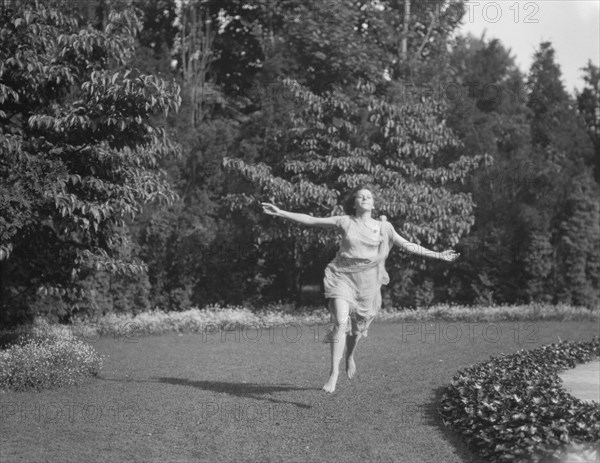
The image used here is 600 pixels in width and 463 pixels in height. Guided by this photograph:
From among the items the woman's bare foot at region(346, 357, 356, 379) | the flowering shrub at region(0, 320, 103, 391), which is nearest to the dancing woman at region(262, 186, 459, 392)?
the woman's bare foot at region(346, 357, 356, 379)

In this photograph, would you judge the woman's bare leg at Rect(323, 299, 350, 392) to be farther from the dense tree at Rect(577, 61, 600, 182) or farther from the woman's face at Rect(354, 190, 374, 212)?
the dense tree at Rect(577, 61, 600, 182)

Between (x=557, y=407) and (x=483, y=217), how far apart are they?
16042 mm

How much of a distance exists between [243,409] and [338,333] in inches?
50.6

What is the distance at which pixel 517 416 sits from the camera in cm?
682

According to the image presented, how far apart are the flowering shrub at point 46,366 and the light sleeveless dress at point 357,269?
12.1 ft

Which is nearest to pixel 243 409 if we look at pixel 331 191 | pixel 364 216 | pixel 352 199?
pixel 364 216

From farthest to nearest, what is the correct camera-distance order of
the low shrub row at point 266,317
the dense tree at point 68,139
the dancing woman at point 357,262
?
the low shrub row at point 266,317
the dense tree at point 68,139
the dancing woman at point 357,262

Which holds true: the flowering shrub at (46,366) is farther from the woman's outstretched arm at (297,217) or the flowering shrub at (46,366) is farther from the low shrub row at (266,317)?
the low shrub row at (266,317)

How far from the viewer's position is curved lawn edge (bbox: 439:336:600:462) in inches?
247

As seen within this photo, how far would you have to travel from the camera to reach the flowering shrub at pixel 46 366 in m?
9.62

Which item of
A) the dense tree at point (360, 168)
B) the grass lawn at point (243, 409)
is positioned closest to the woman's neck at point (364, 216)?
the grass lawn at point (243, 409)

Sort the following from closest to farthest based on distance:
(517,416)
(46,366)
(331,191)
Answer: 1. (517,416)
2. (46,366)
3. (331,191)

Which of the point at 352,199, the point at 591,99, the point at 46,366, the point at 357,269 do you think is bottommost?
the point at 46,366

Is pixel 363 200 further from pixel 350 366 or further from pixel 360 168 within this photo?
pixel 360 168
